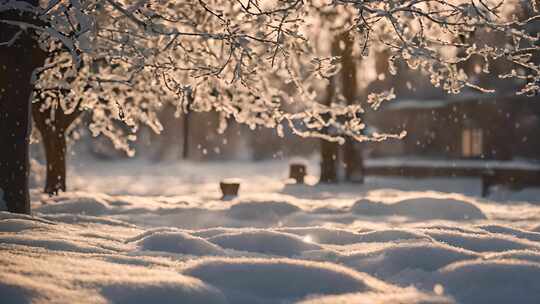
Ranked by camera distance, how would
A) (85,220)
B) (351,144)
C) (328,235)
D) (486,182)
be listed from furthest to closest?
(351,144)
(486,182)
(85,220)
(328,235)

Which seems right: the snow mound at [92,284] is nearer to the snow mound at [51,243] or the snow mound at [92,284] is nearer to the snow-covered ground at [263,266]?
the snow-covered ground at [263,266]

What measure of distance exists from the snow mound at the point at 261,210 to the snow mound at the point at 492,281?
595 centimetres

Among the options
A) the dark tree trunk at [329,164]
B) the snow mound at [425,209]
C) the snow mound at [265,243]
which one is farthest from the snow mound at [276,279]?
the dark tree trunk at [329,164]

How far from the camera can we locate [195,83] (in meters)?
9.04

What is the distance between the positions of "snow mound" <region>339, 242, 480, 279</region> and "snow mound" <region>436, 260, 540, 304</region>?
26 cm

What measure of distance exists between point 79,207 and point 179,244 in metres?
5.91

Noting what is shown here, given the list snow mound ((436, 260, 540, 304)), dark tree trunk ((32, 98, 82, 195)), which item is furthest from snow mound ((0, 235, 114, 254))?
dark tree trunk ((32, 98, 82, 195))

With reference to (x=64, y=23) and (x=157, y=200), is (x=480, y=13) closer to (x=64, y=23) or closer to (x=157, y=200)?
(x=64, y=23)

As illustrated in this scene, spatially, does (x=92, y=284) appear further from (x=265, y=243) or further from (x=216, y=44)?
(x=216, y=44)

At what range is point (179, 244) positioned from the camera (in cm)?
579

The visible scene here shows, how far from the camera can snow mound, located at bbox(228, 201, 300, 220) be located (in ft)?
34.5

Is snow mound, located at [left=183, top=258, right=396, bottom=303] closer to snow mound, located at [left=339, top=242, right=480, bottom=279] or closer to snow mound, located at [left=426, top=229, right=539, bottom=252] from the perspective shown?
snow mound, located at [left=339, top=242, right=480, bottom=279]

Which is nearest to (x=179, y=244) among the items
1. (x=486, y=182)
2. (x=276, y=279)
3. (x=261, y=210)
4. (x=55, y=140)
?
(x=276, y=279)

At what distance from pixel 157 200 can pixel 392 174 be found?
16.1 metres
